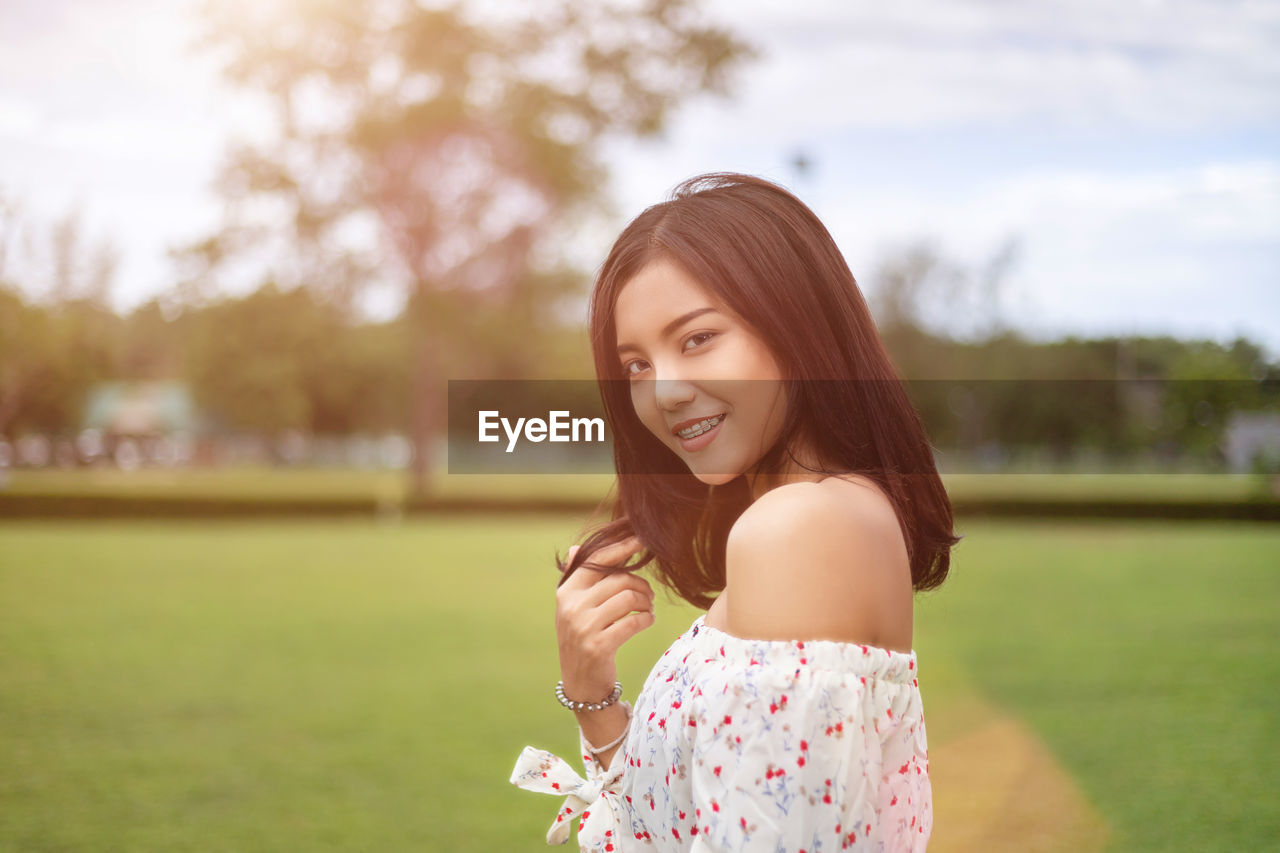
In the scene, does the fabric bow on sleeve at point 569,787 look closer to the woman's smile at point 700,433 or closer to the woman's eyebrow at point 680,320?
the woman's smile at point 700,433

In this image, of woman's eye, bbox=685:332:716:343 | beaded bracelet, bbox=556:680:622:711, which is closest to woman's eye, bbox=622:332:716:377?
woman's eye, bbox=685:332:716:343

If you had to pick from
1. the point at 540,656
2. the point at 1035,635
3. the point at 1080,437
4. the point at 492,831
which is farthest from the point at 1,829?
the point at 1080,437

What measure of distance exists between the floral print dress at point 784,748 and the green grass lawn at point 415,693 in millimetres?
1332

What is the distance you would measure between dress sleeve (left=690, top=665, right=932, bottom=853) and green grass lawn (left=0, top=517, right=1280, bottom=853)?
145cm

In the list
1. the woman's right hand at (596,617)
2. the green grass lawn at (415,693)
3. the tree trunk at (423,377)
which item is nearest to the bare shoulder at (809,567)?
the woman's right hand at (596,617)

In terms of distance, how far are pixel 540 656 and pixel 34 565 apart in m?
8.59

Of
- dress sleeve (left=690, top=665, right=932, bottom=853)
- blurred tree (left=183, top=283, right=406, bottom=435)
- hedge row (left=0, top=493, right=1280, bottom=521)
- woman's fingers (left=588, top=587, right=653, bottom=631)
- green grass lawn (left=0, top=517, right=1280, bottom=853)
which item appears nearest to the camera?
dress sleeve (left=690, top=665, right=932, bottom=853)

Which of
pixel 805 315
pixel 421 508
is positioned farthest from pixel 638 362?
pixel 421 508

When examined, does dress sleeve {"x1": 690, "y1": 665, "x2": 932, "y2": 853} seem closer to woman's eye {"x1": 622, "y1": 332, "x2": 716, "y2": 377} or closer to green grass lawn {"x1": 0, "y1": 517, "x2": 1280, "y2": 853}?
woman's eye {"x1": 622, "y1": 332, "x2": 716, "y2": 377}

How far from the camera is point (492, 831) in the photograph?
458 cm

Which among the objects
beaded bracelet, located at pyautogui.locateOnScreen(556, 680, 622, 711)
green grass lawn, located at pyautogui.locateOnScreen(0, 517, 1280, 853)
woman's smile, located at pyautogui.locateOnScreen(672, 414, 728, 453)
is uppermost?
woman's smile, located at pyautogui.locateOnScreen(672, 414, 728, 453)

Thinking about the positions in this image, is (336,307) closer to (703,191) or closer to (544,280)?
(544,280)

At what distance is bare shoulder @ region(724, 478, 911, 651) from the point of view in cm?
134

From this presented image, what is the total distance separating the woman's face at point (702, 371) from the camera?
1.55 m
